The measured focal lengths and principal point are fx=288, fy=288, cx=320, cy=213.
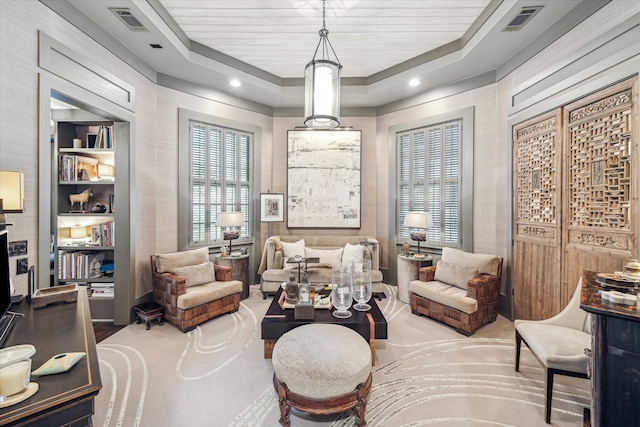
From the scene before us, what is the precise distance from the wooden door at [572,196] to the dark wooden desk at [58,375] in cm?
350

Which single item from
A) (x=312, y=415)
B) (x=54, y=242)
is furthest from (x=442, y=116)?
(x=54, y=242)

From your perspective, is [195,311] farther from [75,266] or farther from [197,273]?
[75,266]

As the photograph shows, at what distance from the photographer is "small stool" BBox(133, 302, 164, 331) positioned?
337cm

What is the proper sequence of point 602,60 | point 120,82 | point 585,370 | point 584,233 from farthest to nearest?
point 120,82 → point 584,233 → point 602,60 → point 585,370

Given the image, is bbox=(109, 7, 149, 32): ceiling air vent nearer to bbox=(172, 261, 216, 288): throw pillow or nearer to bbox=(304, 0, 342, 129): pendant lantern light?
bbox=(304, 0, 342, 129): pendant lantern light

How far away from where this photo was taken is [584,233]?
105 inches

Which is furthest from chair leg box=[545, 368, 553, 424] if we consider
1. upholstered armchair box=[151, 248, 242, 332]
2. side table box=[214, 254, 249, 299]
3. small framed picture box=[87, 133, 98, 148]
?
small framed picture box=[87, 133, 98, 148]

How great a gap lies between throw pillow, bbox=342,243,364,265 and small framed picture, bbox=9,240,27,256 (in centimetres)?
358

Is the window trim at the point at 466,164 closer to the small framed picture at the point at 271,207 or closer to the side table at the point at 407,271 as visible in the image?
the side table at the point at 407,271

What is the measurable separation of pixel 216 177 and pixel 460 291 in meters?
3.94

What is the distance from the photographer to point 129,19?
2887 millimetres

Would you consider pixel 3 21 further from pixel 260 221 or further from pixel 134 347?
pixel 260 221

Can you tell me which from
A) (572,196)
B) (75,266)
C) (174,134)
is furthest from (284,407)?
(174,134)

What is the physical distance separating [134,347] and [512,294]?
4.36 meters
